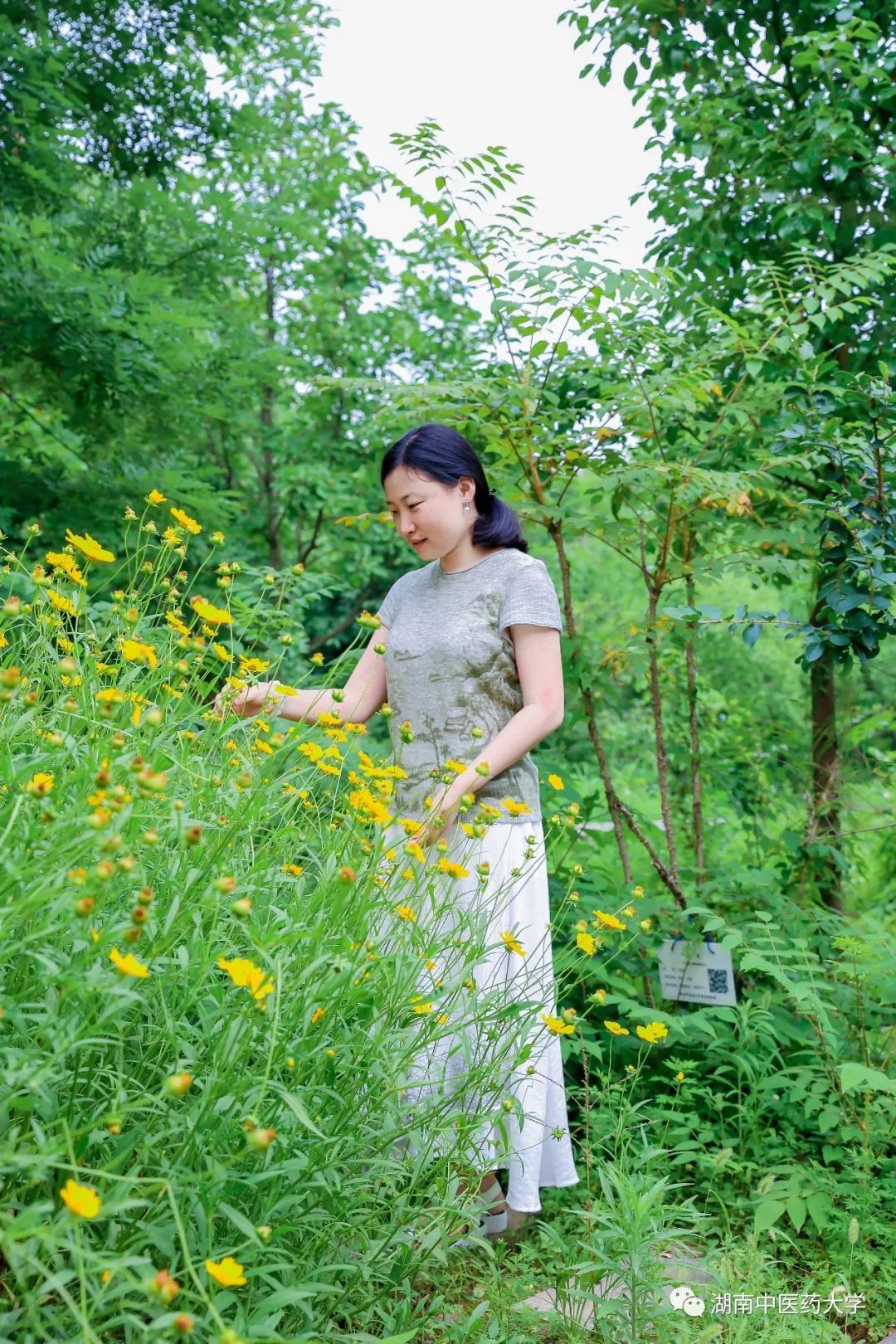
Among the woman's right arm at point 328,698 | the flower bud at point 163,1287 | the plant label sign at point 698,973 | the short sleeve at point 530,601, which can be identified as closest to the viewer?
the flower bud at point 163,1287

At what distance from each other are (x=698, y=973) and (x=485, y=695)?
3.62 ft

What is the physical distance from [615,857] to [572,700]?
1.31 meters

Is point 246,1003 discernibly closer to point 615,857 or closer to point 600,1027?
point 600,1027

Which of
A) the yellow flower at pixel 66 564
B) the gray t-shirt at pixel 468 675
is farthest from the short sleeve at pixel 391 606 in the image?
the yellow flower at pixel 66 564

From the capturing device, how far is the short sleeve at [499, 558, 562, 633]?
2.22 metres

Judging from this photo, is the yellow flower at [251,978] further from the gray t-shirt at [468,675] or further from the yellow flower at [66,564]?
the gray t-shirt at [468,675]

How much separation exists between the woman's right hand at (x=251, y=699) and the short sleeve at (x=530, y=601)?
0.54 m

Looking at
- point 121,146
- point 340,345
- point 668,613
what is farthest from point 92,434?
point 668,613

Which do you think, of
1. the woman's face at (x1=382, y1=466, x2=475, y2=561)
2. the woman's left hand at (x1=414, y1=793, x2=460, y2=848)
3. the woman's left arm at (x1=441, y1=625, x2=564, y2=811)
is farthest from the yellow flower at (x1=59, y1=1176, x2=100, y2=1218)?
the woman's face at (x1=382, y1=466, x2=475, y2=561)

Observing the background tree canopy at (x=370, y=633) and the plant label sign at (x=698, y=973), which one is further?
the plant label sign at (x=698, y=973)

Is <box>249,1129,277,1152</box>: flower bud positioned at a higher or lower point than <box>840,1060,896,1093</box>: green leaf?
higher

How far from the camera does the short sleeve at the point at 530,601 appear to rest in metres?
2.22

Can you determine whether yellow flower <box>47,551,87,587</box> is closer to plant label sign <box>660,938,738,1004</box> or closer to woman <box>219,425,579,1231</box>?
woman <box>219,425,579,1231</box>

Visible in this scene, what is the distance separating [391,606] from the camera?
8.23 ft
